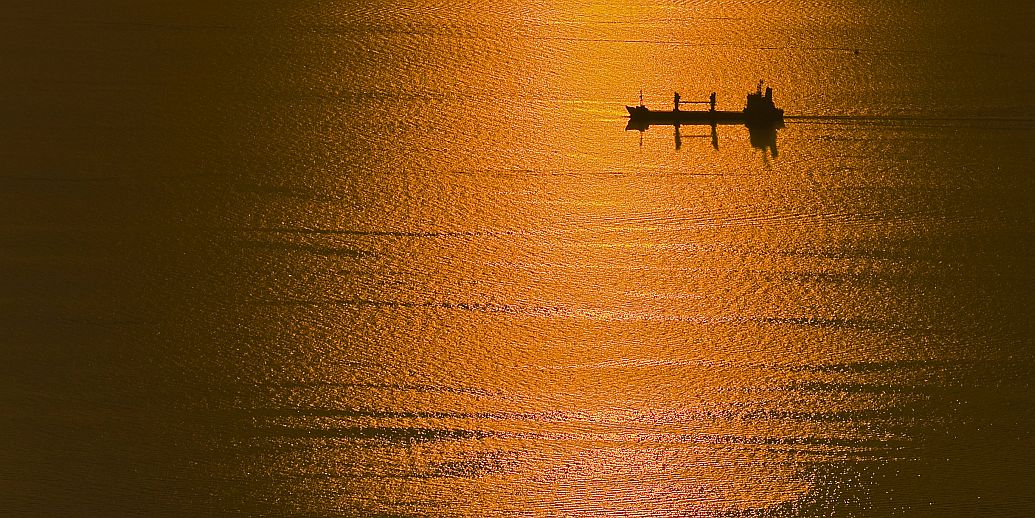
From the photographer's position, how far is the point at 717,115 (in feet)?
18.7

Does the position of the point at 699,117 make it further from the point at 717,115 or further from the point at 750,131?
the point at 750,131

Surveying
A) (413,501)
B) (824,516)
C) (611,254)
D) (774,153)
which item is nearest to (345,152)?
(611,254)

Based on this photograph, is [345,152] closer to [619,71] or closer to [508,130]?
[508,130]

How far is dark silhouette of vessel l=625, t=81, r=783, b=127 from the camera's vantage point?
5.65 meters

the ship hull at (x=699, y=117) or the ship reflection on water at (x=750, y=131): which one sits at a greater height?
the ship hull at (x=699, y=117)

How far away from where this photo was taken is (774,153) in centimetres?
550

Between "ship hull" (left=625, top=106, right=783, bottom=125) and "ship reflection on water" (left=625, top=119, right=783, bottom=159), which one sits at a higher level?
"ship hull" (left=625, top=106, right=783, bottom=125)

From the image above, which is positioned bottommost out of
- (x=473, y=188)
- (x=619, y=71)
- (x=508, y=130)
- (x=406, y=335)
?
(x=406, y=335)

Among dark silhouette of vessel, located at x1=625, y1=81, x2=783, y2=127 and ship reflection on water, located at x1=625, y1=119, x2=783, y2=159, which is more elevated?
dark silhouette of vessel, located at x1=625, y1=81, x2=783, y2=127

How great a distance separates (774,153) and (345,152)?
54.0 inches

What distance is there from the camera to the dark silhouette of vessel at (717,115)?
565 cm

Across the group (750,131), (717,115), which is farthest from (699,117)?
(750,131)

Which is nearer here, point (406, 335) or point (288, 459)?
point (288, 459)

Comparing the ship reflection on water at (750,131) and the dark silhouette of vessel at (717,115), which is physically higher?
the dark silhouette of vessel at (717,115)
